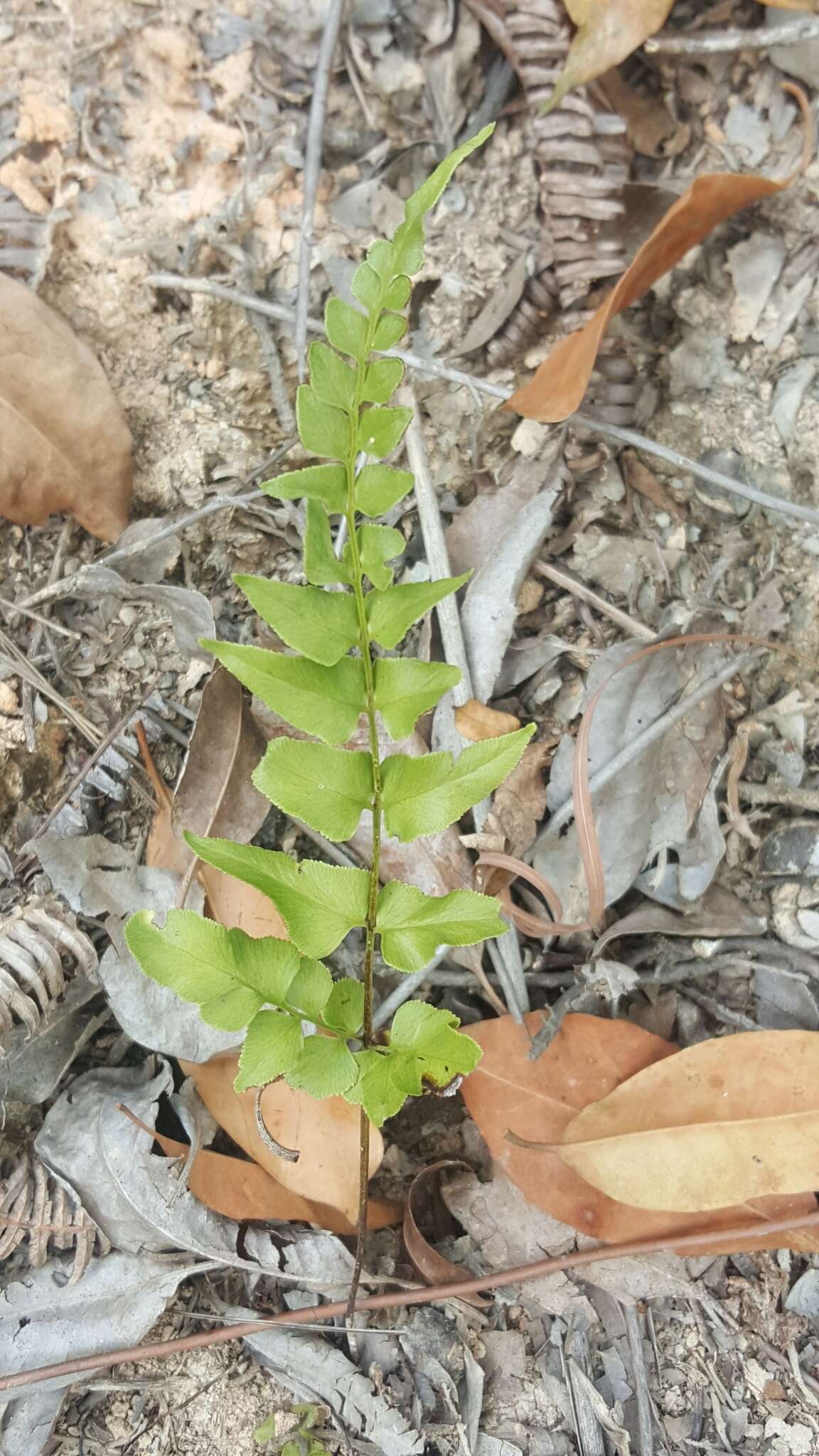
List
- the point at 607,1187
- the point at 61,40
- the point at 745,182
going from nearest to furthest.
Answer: the point at 607,1187 → the point at 745,182 → the point at 61,40

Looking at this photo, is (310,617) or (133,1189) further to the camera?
(133,1189)

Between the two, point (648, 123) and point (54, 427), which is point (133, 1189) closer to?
point (54, 427)

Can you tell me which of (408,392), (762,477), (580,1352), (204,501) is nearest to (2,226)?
(204,501)

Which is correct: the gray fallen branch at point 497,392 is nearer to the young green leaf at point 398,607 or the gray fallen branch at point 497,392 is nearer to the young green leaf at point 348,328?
the young green leaf at point 348,328

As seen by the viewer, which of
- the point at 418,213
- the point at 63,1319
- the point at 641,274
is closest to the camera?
the point at 418,213

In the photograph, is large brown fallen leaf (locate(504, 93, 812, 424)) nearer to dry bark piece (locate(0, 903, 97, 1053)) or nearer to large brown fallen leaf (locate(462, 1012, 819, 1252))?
large brown fallen leaf (locate(462, 1012, 819, 1252))

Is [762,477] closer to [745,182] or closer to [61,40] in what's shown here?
[745,182]

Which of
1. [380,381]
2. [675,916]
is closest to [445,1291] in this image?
[675,916]
